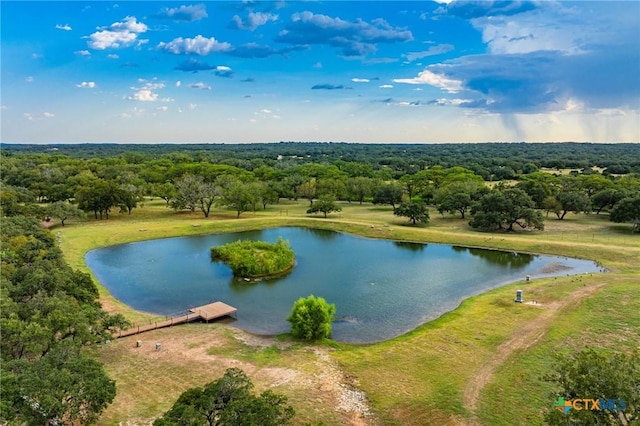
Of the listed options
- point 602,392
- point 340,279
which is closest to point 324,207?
point 340,279

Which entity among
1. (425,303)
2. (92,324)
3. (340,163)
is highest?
(340,163)

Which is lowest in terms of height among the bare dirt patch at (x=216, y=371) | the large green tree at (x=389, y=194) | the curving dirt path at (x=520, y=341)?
the bare dirt patch at (x=216, y=371)

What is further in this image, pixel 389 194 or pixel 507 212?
pixel 389 194

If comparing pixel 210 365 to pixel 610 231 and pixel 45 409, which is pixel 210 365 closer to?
pixel 45 409

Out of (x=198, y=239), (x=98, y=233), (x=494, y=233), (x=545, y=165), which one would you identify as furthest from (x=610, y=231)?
(x=545, y=165)

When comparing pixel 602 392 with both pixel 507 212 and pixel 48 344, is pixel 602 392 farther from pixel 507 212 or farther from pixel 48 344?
pixel 507 212

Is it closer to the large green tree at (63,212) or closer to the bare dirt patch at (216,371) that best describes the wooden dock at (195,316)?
the bare dirt patch at (216,371)

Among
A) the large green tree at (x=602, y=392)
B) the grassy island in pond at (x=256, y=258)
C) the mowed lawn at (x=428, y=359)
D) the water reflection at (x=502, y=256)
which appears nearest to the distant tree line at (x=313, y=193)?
the water reflection at (x=502, y=256)
